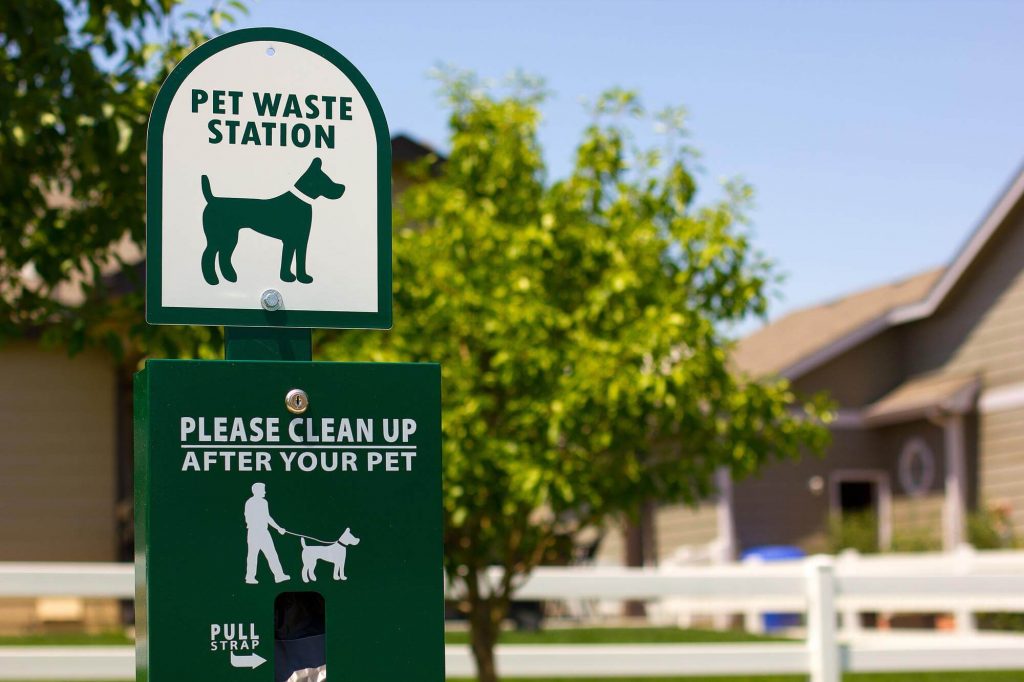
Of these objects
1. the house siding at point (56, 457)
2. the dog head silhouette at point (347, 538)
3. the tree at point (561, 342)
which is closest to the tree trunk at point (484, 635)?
the tree at point (561, 342)

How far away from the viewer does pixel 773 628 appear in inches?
854

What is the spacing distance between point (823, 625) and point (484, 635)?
227 centimetres

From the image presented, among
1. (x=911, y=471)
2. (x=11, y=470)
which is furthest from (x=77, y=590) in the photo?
(x=911, y=471)

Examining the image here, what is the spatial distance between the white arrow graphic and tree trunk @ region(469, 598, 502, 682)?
6.20m

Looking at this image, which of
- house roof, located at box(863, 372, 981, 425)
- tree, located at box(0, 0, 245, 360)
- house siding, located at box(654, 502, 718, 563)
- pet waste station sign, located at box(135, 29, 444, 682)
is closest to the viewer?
pet waste station sign, located at box(135, 29, 444, 682)

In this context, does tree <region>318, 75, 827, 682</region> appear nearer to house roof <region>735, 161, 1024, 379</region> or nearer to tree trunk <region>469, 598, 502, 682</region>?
tree trunk <region>469, 598, 502, 682</region>

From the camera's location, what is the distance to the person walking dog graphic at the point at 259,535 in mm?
2869

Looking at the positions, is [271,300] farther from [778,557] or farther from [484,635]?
[778,557]

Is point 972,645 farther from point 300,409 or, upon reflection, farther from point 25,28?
point 300,409

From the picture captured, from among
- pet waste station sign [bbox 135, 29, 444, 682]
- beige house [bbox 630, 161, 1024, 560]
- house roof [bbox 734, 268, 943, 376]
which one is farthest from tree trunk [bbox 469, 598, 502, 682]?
house roof [bbox 734, 268, 943, 376]

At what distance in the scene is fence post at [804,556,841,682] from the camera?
927 cm

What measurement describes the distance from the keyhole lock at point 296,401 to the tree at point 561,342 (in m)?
5.27

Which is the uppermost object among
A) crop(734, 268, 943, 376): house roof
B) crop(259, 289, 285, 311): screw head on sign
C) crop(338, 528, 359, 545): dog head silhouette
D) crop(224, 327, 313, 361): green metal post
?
crop(734, 268, 943, 376): house roof

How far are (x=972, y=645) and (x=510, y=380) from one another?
158 inches
